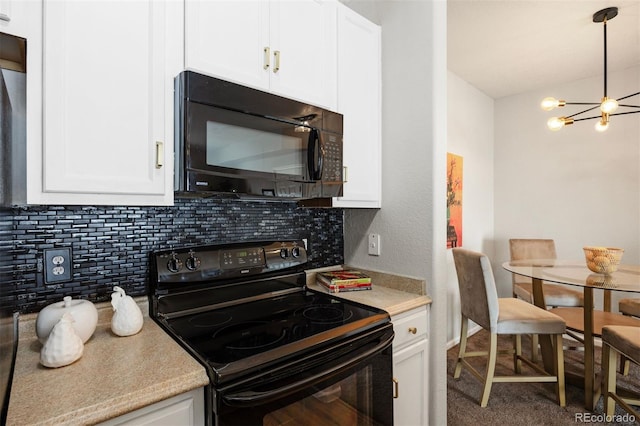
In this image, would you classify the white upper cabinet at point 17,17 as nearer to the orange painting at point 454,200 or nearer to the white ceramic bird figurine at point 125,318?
the white ceramic bird figurine at point 125,318

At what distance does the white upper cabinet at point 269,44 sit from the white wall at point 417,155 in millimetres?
372

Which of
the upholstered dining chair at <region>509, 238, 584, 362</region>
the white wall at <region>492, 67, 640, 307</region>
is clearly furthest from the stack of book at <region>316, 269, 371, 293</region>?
the white wall at <region>492, 67, 640, 307</region>

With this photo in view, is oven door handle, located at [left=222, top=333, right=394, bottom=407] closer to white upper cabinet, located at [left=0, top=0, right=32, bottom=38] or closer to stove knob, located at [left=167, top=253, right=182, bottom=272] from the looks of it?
stove knob, located at [left=167, top=253, right=182, bottom=272]

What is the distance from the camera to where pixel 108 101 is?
1.05 metres

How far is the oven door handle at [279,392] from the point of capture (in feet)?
2.87

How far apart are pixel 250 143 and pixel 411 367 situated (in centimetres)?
124

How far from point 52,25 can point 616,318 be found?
365cm

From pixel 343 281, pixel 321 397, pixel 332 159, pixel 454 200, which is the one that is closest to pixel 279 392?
pixel 321 397

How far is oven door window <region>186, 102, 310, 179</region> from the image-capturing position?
1147 mm

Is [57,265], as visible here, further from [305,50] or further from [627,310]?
→ [627,310]

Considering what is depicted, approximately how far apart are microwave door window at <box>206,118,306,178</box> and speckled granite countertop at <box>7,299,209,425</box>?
0.63 meters

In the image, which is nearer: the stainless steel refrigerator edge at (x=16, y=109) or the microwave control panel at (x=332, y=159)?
the stainless steel refrigerator edge at (x=16, y=109)

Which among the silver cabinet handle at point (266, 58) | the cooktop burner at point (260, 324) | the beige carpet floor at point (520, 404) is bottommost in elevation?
the beige carpet floor at point (520, 404)

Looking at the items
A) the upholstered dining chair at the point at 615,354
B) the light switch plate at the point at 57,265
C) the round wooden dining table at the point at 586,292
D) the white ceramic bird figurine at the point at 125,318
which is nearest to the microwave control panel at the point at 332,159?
the white ceramic bird figurine at the point at 125,318
